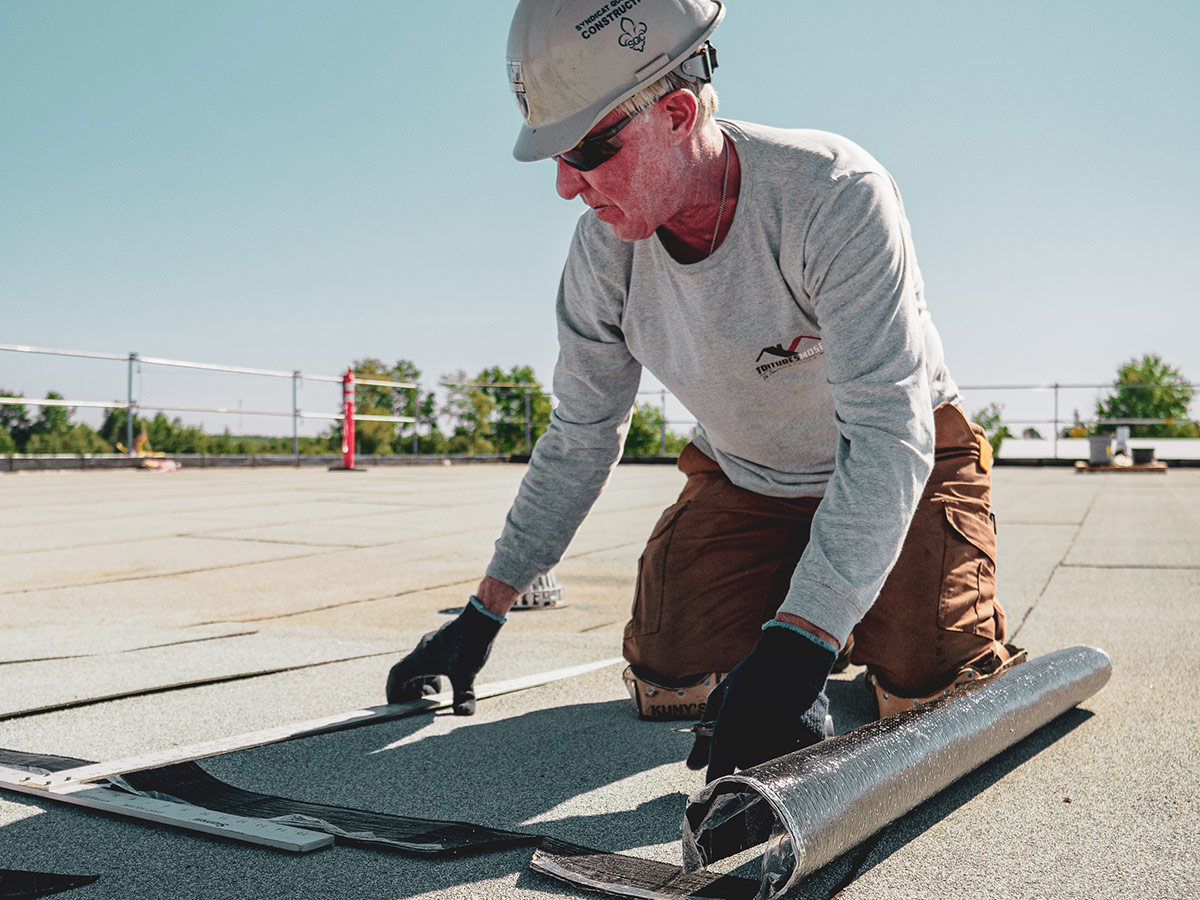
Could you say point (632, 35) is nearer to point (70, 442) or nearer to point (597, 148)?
point (597, 148)

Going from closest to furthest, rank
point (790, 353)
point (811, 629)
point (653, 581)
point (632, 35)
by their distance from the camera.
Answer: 1. point (811, 629)
2. point (632, 35)
3. point (790, 353)
4. point (653, 581)

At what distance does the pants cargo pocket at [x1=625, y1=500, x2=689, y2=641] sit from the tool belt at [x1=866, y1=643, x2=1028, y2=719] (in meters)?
0.47

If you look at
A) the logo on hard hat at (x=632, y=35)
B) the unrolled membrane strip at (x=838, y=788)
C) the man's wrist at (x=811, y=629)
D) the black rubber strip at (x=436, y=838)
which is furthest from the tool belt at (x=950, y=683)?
the logo on hard hat at (x=632, y=35)

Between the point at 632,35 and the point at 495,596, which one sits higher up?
the point at 632,35

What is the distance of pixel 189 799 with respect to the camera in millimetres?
1420

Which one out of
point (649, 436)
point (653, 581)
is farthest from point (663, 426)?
point (653, 581)

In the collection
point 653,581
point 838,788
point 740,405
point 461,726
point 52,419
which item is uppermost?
point 52,419

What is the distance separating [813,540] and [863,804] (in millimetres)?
349

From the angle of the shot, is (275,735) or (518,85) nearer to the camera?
(518,85)

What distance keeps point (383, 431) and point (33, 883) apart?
47.0 ft

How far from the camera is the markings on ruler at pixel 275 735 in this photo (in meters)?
1.49

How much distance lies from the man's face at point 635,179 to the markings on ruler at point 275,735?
106 cm

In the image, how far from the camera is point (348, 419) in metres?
11.3

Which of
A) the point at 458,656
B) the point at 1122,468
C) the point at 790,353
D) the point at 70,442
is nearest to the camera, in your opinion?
the point at 790,353
